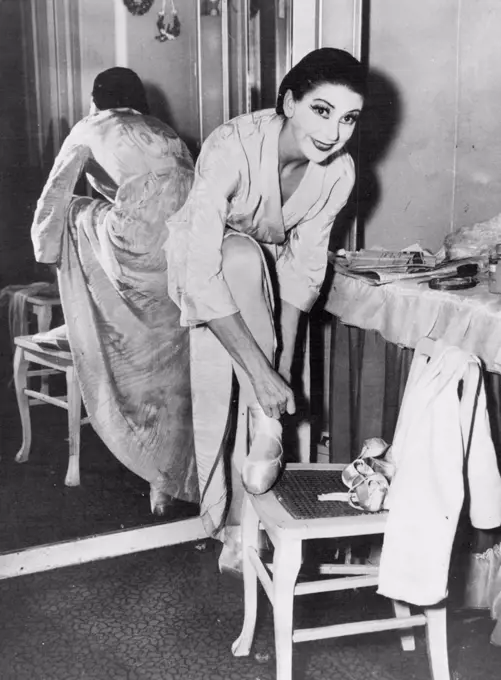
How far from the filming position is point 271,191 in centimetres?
160

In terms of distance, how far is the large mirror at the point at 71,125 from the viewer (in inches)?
64.8

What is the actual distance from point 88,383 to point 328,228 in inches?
27.3

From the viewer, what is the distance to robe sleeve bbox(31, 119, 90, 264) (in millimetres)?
1698

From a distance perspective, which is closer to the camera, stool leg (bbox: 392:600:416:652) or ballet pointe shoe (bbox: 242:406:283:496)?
ballet pointe shoe (bbox: 242:406:283:496)

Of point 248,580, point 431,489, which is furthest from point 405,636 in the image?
point 431,489

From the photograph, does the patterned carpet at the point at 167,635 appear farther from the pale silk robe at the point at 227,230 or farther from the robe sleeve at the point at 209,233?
the robe sleeve at the point at 209,233

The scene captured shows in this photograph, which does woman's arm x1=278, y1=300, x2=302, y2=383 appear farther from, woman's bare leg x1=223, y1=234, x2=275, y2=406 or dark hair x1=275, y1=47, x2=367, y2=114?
dark hair x1=275, y1=47, x2=367, y2=114

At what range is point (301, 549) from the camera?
52.0 inches

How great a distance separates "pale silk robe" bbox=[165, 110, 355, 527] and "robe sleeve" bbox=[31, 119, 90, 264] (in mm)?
263

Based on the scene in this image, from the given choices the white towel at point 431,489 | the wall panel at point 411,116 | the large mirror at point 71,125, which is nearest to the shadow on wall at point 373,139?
the wall panel at point 411,116

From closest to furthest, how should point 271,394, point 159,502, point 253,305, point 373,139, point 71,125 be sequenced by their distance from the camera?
1. point 271,394
2. point 253,305
3. point 71,125
4. point 159,502
5. point 373,139

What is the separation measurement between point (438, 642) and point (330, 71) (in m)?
1.08

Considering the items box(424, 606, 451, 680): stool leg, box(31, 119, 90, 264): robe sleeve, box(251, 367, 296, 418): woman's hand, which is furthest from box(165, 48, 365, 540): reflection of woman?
box(424, 606, 451, 680): stool leg

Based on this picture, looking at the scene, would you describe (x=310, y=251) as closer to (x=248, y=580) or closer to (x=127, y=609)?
(x=248, y=580)
